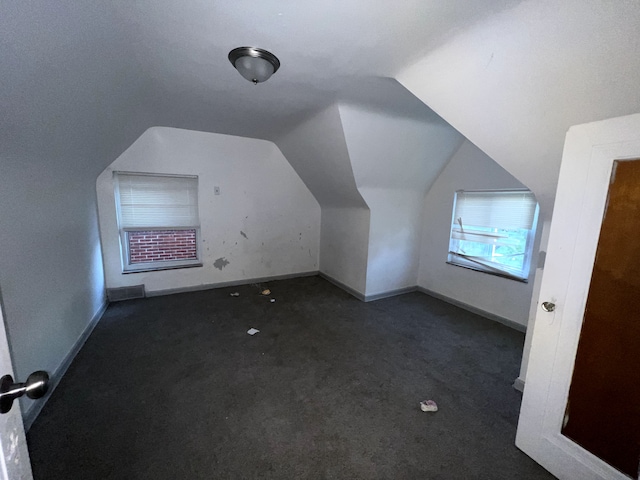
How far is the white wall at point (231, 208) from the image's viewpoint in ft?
11.0

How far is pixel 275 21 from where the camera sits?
1.35 metres

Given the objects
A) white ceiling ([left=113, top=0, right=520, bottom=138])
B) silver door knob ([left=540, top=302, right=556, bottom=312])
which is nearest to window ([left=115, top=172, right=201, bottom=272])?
white ceiling ([left=113, top=0, right=520, bottom=138])

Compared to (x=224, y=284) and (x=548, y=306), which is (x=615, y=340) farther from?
(x=224, y=284)

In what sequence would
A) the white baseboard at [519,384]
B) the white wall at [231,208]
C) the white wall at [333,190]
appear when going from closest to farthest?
the white baseboard at [519,384] → the white wall at [333,190] → the white wall at [231,208]

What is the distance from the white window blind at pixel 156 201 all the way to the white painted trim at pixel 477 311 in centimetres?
375

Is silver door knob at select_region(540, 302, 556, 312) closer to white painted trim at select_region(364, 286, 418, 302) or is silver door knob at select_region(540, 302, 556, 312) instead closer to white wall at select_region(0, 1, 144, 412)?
white painted trim at select_region(364, 286, 418, 302)

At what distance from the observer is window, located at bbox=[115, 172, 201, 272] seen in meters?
3.39

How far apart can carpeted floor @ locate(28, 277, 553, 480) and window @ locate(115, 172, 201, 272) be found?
85cm

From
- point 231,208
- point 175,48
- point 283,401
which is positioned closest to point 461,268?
point 283,401

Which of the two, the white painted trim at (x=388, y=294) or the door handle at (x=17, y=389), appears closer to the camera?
the door handle at (x=17, y=389)

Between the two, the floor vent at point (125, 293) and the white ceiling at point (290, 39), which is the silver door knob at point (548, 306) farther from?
the floor vent at point (125, 293)

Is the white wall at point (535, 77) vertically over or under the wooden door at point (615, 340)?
over

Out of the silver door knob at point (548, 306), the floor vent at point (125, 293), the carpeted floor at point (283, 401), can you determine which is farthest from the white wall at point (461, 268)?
the floor vent at point (125, 293)

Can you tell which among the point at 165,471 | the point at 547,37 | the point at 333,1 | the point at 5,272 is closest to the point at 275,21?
the point at 333,1
